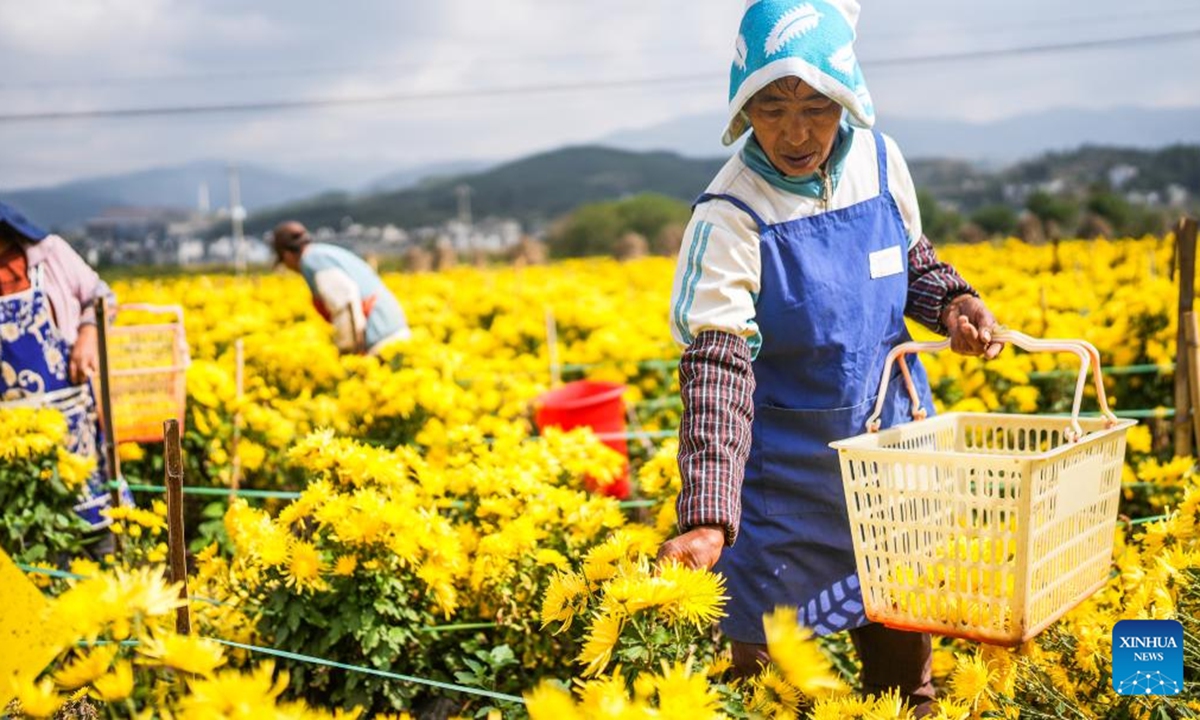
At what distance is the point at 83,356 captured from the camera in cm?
379

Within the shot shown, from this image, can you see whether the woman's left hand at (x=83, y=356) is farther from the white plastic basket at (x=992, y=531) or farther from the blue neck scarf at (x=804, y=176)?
the white plastic basket at (x=992, y=531)

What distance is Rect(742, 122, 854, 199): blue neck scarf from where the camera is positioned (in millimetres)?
1907

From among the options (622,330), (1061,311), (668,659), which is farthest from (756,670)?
(1061,311)

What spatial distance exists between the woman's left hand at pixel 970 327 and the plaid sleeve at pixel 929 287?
0.13ft

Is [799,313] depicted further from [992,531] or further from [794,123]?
[992,531]

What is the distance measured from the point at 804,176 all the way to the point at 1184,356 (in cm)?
227

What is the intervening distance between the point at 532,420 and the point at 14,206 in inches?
91.5

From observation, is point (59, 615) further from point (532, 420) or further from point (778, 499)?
point (532, 420)

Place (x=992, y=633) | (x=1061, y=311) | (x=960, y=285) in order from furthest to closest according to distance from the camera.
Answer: (x=1061, y=311) → (x=960, y=285) → (x=992, y=633)

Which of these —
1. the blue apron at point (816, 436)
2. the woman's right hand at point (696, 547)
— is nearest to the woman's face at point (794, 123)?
the blue apron at point (816, 436)

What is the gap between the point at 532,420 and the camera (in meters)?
5.11

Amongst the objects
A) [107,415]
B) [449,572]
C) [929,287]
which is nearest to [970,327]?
[929,287]

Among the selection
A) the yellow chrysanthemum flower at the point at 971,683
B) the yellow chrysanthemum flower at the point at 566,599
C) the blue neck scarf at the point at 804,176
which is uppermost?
Answer: the blue neck scarf at the point at 804,176

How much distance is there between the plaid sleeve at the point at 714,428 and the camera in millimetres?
1586
